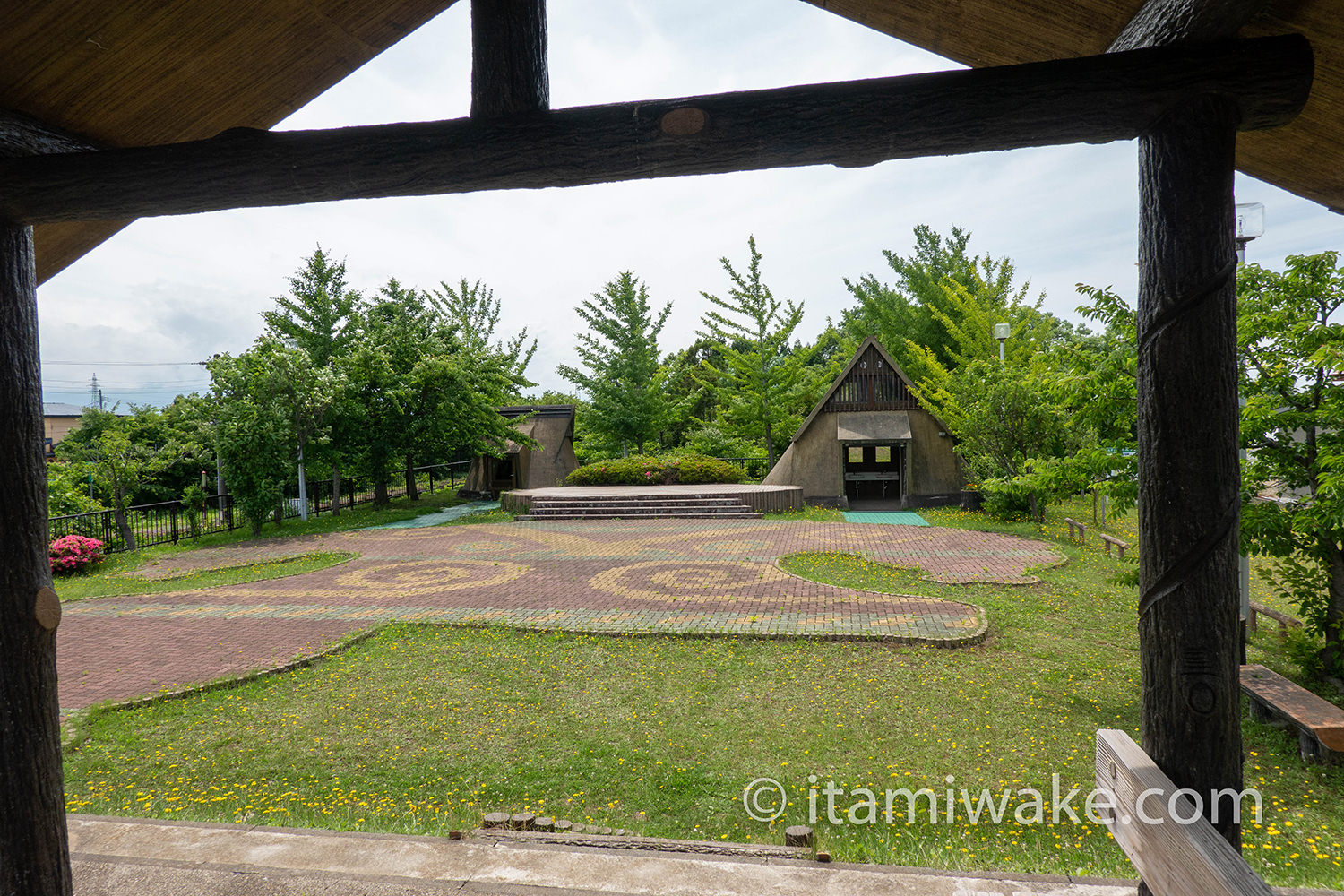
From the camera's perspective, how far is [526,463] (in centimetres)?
2692

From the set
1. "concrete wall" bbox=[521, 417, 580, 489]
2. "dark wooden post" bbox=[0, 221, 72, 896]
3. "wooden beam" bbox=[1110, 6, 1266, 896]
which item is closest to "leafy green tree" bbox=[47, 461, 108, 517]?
"concrete wall" bbox=[521, 417, 580, 489]

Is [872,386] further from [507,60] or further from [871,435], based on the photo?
[507,60]

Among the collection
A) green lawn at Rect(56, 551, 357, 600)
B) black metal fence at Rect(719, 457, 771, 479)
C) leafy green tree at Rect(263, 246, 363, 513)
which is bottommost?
green lawn at Rect(56, 551, 357, 600)

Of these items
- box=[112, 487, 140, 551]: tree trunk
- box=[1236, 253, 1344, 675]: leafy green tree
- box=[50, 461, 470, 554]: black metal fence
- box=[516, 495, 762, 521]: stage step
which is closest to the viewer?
box=[1236, 253, 1344, 675]: leafy green tree

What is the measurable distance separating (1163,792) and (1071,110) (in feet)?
7.54

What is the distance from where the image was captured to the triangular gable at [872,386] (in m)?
21.0

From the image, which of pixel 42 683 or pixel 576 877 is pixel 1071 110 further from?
pixel 42 683

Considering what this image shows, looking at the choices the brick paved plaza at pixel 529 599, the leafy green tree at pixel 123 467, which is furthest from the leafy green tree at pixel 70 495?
the brick paved plaza at pixel 529 599

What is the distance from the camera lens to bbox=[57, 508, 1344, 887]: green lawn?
4.18 metres

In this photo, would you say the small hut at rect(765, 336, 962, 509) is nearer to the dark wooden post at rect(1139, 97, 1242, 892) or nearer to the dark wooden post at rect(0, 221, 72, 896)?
the dark wooden post at rect(1139, 97, 1242, 892)

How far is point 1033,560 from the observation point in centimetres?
1247

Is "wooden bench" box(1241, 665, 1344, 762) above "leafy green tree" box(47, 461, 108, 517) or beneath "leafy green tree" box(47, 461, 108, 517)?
beneath

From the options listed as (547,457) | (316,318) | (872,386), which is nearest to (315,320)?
(316,318)

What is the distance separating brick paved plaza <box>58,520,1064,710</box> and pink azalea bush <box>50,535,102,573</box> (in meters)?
1.25
